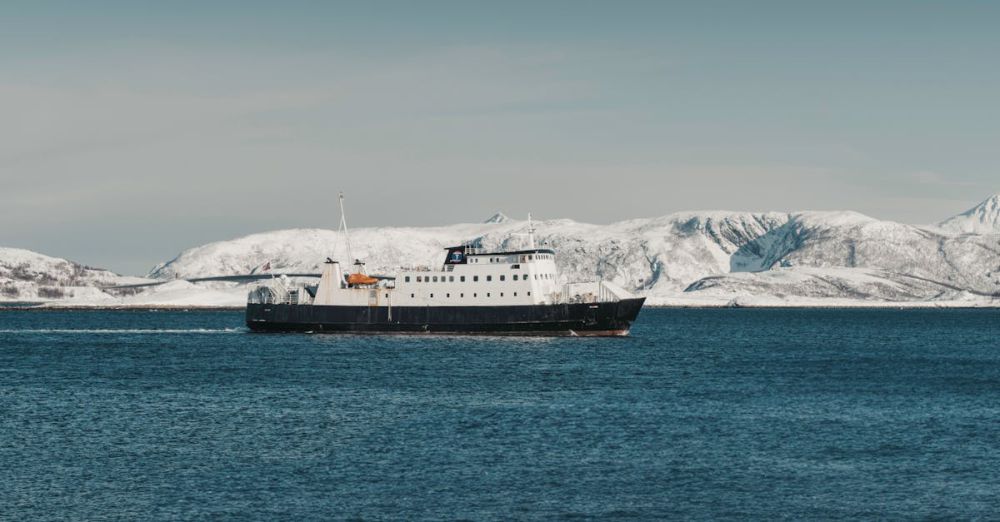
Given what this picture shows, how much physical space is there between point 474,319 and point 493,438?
178ft

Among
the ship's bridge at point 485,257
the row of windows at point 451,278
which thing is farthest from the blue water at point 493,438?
the ship's bridge at point 485,257

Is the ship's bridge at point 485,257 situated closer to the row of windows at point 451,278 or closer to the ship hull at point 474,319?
the row of windows at point 451,278

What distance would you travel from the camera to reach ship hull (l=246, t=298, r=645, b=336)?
9350cm

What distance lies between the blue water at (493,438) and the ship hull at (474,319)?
16540mm

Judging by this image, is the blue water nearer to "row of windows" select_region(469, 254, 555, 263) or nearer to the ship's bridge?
the ship's bridge

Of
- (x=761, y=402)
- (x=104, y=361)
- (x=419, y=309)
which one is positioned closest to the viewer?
(x=761, y=402)

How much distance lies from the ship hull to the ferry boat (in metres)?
0.09

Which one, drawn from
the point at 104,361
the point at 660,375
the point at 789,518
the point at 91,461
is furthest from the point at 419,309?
the point at 789,518

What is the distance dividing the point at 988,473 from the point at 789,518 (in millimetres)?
9663

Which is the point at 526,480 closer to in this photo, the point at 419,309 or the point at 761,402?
the point at 761,402

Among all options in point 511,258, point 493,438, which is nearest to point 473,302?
point 511,258

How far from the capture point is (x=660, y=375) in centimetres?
6525

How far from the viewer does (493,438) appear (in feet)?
133

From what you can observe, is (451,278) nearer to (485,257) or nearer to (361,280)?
(485,257)
